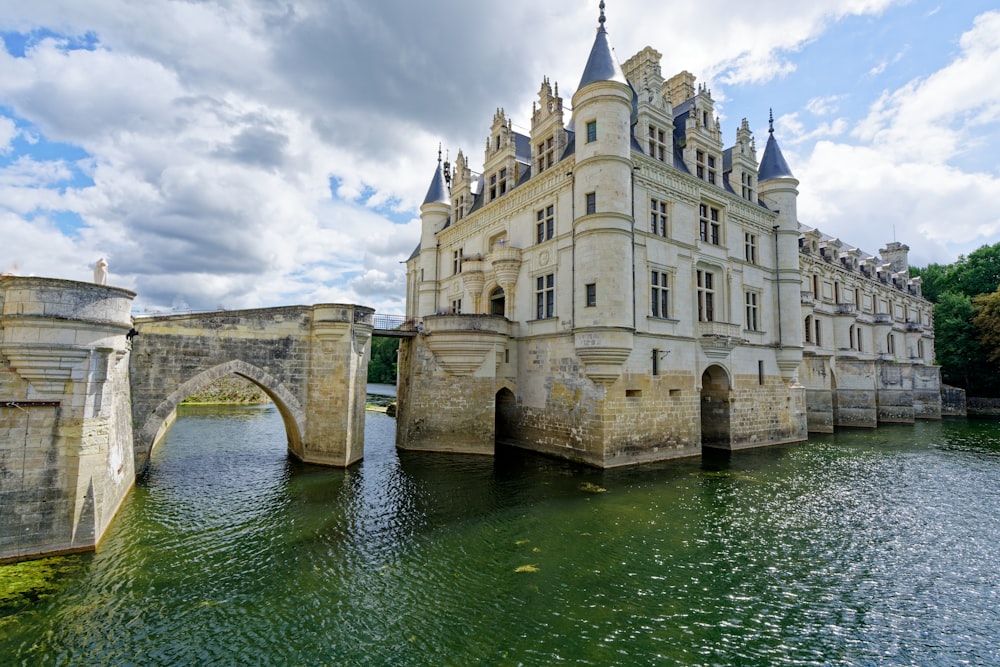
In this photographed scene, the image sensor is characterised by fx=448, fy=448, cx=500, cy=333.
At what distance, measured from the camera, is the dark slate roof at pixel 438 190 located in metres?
32.2

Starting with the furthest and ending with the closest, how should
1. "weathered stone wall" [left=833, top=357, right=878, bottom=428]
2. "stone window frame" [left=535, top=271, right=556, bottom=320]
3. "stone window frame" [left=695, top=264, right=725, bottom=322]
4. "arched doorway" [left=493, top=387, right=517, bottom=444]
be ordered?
"weathered stone wall" [left=833, top=357, right=878, bottom=428] < "arched doorway" [left=493, top=387, right=517, bottom=444] < "stone window frame" [left=695, top=264, right=725, bottom=322] < "stone window frame" [left=535, top=271, right=556, bottom=320]

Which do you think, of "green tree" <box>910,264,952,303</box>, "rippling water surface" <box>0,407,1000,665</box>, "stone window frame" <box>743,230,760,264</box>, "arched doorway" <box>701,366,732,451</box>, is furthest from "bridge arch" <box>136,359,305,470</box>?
"green tree" <box>910,264,952,303</box>

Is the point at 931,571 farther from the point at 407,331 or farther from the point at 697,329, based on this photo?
the point at 407,331

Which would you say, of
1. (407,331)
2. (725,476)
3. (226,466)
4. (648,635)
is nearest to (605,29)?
(407,331)

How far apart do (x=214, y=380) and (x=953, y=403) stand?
60.8 meters

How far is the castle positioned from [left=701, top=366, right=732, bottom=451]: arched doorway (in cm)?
8

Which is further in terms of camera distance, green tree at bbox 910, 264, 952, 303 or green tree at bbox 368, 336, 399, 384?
green tree at bbox 368, 336, 399, 384

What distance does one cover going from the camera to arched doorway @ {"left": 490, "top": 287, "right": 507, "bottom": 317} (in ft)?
89.6

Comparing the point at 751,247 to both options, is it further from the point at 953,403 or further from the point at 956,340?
the point at 956,340

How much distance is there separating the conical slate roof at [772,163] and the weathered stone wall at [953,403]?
3390 cm

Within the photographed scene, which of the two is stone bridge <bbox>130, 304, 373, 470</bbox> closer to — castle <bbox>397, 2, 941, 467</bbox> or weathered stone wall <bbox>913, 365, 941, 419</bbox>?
castle <bbox>397, 2, 941, 467</bbox>

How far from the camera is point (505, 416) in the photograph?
2447 centimetres

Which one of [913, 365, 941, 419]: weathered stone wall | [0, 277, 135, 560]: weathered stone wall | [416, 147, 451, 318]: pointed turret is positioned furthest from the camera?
[913, 365, 941, 419]: weathered stone wall

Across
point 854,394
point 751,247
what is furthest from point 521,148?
point 854,394
